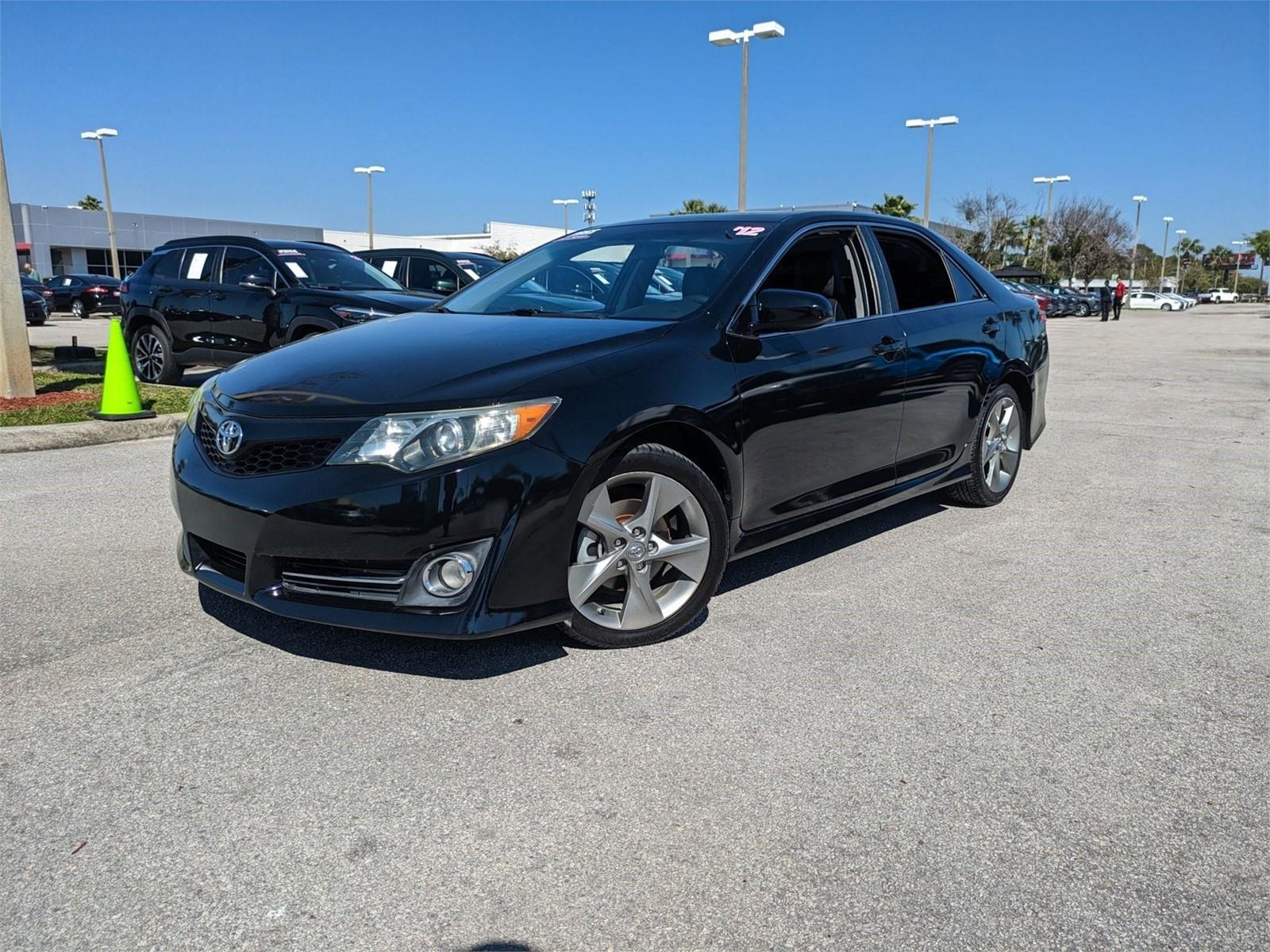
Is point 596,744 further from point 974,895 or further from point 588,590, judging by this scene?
point 974,895

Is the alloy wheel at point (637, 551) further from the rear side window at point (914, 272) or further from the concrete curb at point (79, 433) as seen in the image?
the concrete curb at point (79, 433)

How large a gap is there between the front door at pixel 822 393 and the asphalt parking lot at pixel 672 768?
45 cm

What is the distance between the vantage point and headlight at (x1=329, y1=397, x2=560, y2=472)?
124 inches

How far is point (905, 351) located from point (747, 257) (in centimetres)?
106

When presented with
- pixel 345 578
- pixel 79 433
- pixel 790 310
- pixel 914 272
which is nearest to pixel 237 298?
pixel 79 433

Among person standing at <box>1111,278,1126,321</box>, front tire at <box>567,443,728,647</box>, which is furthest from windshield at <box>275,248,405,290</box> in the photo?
person standing at <box>1111,278,1126,321</box>

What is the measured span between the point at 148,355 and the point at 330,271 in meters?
2.73

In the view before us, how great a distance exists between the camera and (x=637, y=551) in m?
3.55

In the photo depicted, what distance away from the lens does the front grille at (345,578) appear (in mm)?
3162

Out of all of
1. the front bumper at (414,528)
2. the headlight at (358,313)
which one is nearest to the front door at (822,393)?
the front bumper at (414,528)

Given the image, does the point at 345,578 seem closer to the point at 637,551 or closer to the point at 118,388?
the point at 637,551

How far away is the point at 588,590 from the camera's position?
345cm

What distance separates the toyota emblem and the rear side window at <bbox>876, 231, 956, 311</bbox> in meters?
3.09

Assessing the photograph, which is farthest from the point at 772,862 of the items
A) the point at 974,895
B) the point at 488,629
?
the point at 488,629
